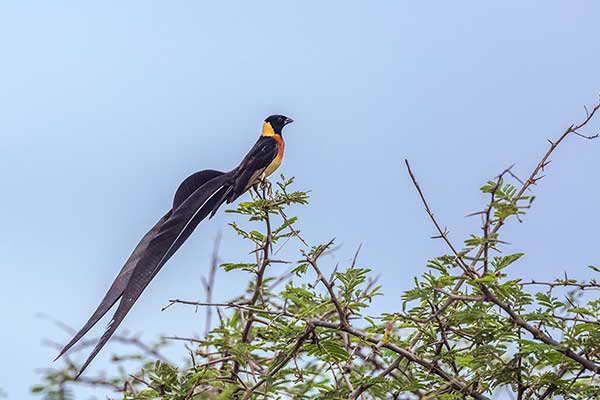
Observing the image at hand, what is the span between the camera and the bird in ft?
6.48

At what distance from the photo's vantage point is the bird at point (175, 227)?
197 centimetres

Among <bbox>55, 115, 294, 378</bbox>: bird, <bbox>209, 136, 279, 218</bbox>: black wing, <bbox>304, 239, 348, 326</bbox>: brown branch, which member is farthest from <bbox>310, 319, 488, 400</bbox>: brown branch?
<bbox>209, 136, 279, 218</bbox>: black wing

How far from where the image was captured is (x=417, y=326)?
6.44 ft

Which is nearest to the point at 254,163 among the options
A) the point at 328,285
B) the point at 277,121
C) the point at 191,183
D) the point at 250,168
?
the point at 250,168

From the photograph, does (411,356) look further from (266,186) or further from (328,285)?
(266,186)

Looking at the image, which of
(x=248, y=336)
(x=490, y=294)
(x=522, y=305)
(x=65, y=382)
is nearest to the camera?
(x=65, y=382)

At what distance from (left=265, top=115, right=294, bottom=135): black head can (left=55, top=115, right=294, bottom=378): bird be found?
0.69 metres

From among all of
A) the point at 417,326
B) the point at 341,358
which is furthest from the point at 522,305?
the point at 341,358

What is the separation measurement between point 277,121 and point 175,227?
1.92 metres

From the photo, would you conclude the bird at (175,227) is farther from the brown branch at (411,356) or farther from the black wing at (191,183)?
the brown branch at (411,356)

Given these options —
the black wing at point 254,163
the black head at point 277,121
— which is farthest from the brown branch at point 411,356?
the black head at point 277,121

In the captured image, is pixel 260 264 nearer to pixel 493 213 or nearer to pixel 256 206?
pixel 256 206

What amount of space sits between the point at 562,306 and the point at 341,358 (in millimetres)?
522

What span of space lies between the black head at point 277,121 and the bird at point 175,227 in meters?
0.69
